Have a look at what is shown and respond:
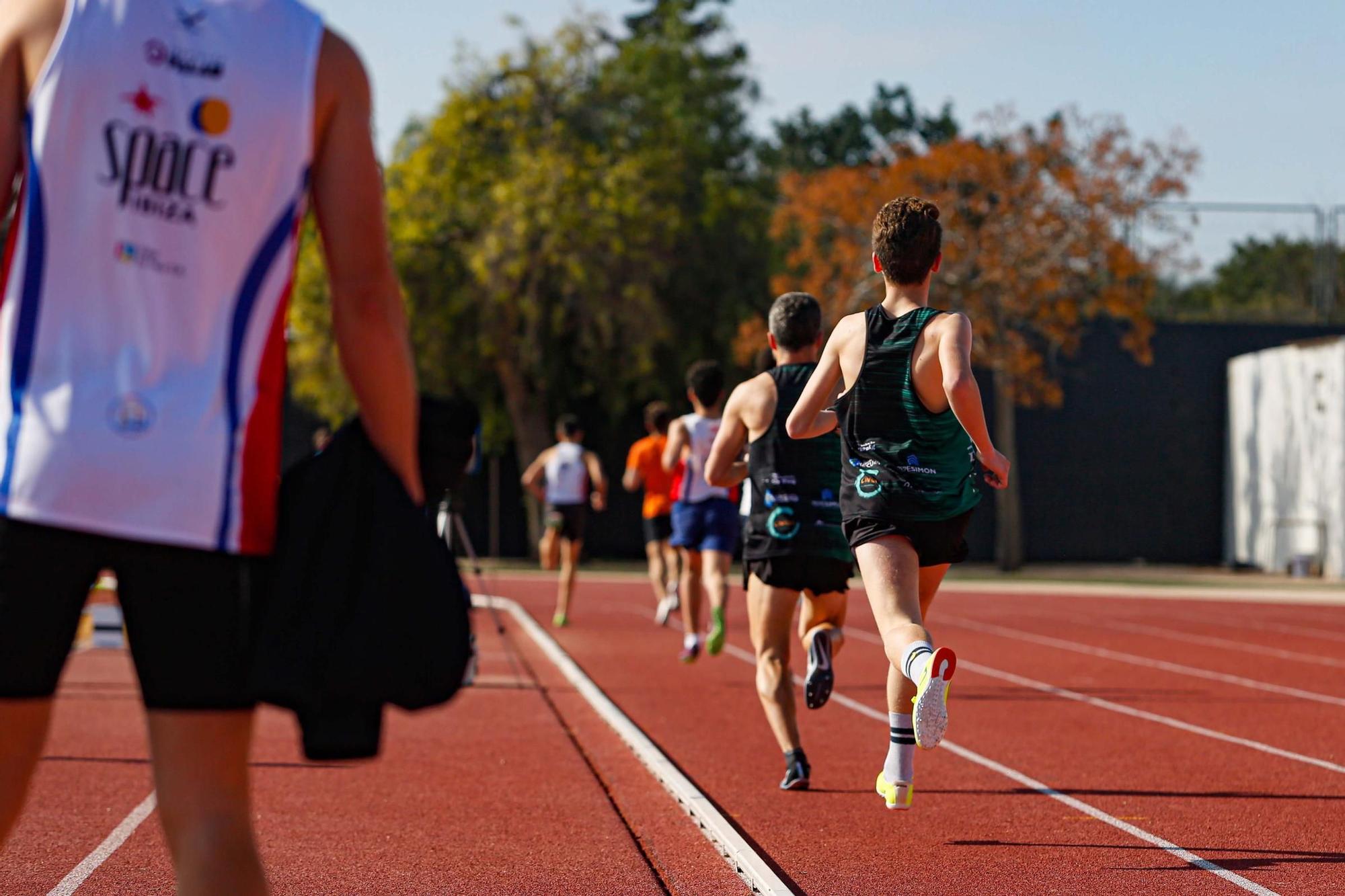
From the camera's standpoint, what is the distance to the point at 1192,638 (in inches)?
690

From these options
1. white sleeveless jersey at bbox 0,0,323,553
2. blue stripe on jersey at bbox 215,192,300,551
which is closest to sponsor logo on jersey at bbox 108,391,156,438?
white sleeveless jersey at bbox 0,0,323,553

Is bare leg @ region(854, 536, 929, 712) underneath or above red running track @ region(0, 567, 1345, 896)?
above

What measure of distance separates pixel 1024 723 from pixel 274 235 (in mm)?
8150

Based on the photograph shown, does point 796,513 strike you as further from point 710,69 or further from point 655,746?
point 710,69

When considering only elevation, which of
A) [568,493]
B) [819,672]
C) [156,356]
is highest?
[156,356]

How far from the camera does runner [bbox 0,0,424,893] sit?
2.59 m

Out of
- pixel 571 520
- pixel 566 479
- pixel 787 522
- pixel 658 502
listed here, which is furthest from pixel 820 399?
pixel 566 479

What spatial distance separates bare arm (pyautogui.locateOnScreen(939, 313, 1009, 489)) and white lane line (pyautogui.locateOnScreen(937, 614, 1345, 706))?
21.5 feet

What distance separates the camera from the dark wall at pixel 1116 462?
3694cm

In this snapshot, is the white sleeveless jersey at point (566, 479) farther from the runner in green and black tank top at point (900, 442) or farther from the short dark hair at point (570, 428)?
the runner in green and black tank top at point (900, 442)

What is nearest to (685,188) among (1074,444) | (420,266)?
(420,266)

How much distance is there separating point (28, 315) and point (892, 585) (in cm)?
376

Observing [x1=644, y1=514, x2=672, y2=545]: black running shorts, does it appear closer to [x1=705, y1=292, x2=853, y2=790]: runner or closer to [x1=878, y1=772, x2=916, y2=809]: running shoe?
[x1=705, y1=292, x2=853, y2=790]: runner

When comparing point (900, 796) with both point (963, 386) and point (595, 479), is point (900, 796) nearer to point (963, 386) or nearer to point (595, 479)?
point (963, 386)
